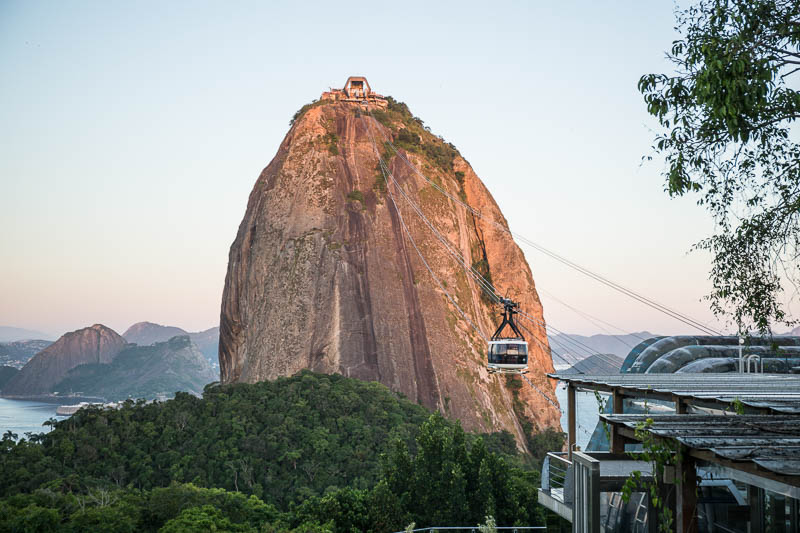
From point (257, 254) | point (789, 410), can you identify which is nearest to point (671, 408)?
point (789, 410)

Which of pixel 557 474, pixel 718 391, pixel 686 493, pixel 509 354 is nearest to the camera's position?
pixel 686 493

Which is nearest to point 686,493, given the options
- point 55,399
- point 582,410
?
point 582,410

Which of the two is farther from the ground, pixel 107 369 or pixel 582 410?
pixel 582 410

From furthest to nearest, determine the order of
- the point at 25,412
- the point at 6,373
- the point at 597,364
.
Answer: the point at 6,373
the point at 25,412
the point at 597,364

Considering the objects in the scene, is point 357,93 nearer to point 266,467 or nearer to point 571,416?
point 266,467

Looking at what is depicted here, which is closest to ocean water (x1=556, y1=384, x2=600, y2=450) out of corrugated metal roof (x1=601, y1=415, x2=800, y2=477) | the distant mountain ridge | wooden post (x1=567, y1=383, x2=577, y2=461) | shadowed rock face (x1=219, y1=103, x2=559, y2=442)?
wooden post (x1=567, y1=383, x2=577, y2=461)

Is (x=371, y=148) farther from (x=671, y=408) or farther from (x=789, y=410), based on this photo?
(x=789, y=410)

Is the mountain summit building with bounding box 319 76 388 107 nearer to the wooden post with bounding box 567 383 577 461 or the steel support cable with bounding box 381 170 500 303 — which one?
the steel support cable with bounding box 381 170 500 303

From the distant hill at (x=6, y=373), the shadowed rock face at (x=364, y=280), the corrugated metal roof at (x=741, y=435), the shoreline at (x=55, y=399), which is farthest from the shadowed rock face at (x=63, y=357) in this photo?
the corrugated metal roof at (x=741, y=435)
